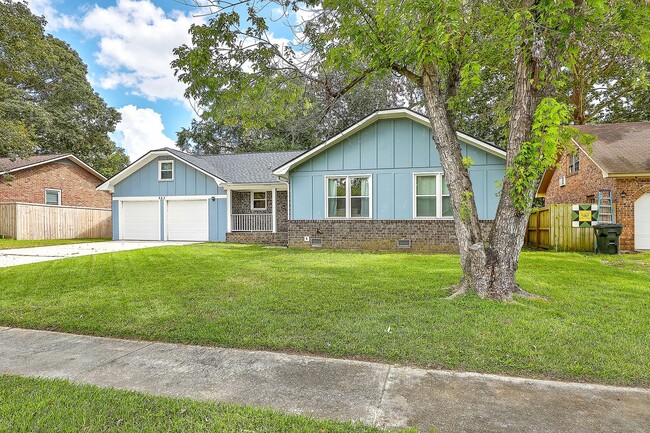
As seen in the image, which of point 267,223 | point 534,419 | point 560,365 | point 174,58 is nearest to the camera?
point 534,419

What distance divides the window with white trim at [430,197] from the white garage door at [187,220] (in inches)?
391

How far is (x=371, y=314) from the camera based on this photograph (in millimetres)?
4590

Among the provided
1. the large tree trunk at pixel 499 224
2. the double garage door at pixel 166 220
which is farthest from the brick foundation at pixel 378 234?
the large tree trunk at pixel 499 224

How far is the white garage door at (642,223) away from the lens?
483 inches

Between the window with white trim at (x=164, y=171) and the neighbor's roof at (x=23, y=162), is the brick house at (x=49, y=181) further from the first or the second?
the window with white trim at (x=164, y=171)

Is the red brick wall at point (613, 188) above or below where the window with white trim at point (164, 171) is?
below

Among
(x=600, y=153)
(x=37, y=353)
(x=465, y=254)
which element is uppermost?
(x=600, y=153)

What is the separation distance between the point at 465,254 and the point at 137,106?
27.2m

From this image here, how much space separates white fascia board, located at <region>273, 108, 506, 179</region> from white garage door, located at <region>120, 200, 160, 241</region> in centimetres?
808

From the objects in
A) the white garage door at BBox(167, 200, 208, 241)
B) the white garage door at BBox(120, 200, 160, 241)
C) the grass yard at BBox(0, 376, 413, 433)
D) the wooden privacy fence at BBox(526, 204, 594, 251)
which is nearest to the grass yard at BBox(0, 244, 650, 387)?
the grass yard at BBox(0, 376, 413, 433)

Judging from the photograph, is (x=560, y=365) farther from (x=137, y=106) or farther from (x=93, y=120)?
(x=93, y=120)

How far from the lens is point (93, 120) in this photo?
91.7ft

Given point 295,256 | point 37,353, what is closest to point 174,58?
point 37,353

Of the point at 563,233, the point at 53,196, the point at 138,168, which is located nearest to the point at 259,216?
the point at 138,168
